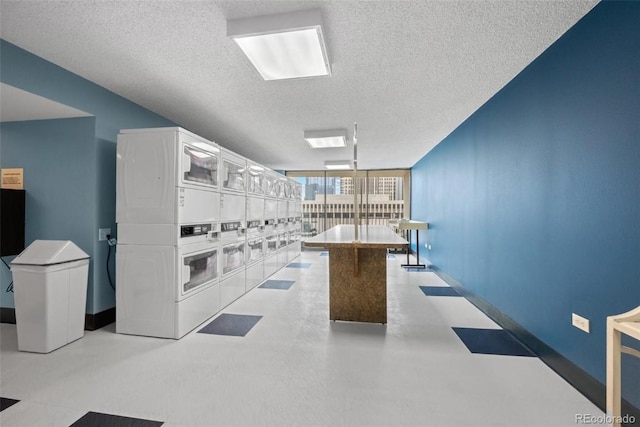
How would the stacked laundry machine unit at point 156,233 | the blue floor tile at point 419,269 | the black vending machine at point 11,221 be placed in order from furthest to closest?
1. the blue floor tile at point 419,269
2. the black vending machine at point 11,221
3. the stacked laundry machine unit at point 156,233

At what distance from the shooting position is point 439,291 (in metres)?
4.42

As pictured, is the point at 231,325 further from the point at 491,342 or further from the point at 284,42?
the point at 284,42

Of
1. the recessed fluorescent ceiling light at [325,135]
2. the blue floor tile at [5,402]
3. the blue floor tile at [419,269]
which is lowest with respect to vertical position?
the blue floor tile at [5,402]

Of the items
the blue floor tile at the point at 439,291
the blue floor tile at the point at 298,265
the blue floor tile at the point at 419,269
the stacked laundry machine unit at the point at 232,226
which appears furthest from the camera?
the blue floor tile at the point at 298,265

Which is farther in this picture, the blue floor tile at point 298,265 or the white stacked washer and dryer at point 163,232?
the blue floor tile at point 298,265

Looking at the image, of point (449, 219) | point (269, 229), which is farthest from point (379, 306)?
point (269, 229)

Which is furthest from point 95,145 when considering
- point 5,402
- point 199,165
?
point 5,402

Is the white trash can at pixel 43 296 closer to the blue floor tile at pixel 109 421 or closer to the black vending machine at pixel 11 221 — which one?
the black vending machine at pixel 11 221

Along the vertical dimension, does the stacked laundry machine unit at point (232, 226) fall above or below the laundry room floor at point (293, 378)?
above

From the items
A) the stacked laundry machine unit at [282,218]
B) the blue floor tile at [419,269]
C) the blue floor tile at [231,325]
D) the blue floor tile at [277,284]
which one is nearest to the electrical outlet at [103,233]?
the blue floor tile at [231,325]

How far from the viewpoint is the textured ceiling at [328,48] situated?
185 centimetres

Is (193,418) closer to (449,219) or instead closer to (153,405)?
(153,405)

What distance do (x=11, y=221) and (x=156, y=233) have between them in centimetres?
173

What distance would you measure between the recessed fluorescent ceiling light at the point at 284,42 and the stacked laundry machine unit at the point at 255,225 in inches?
88.7
